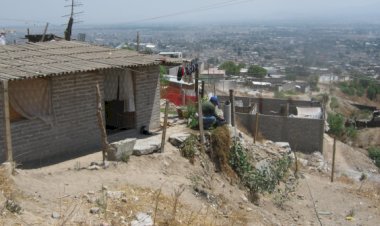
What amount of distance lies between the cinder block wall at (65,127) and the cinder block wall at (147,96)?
4.88 ft

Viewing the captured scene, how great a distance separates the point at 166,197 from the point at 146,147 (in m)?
2.70

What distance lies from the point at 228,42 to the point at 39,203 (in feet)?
337

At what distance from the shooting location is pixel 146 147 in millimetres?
12602

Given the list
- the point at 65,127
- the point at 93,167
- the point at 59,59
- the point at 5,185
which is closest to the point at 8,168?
the point at 5,185

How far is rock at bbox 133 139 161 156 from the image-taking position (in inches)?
488

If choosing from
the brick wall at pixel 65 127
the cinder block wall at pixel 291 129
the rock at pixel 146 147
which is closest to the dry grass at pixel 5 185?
the brick wall at pixel 65 127

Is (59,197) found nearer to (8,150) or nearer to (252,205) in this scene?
(8,150)

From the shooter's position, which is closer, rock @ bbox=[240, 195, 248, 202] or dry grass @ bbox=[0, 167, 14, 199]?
dry grass @ bbox=[0, 167, 14, 199]

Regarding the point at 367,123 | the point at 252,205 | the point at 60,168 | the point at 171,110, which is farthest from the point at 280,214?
the point at 367,123

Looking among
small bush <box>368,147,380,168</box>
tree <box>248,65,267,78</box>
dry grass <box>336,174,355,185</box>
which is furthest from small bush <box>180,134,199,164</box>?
tree <box>248,65,267,78</box>

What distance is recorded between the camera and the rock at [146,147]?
12391 millimetres

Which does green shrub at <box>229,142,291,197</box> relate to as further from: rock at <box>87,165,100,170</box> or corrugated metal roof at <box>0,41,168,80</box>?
rock at <box>87,165,100,170</box>

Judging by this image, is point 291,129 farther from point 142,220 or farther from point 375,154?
point 142,220

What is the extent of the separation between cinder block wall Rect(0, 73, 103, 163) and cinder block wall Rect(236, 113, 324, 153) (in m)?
8.81
